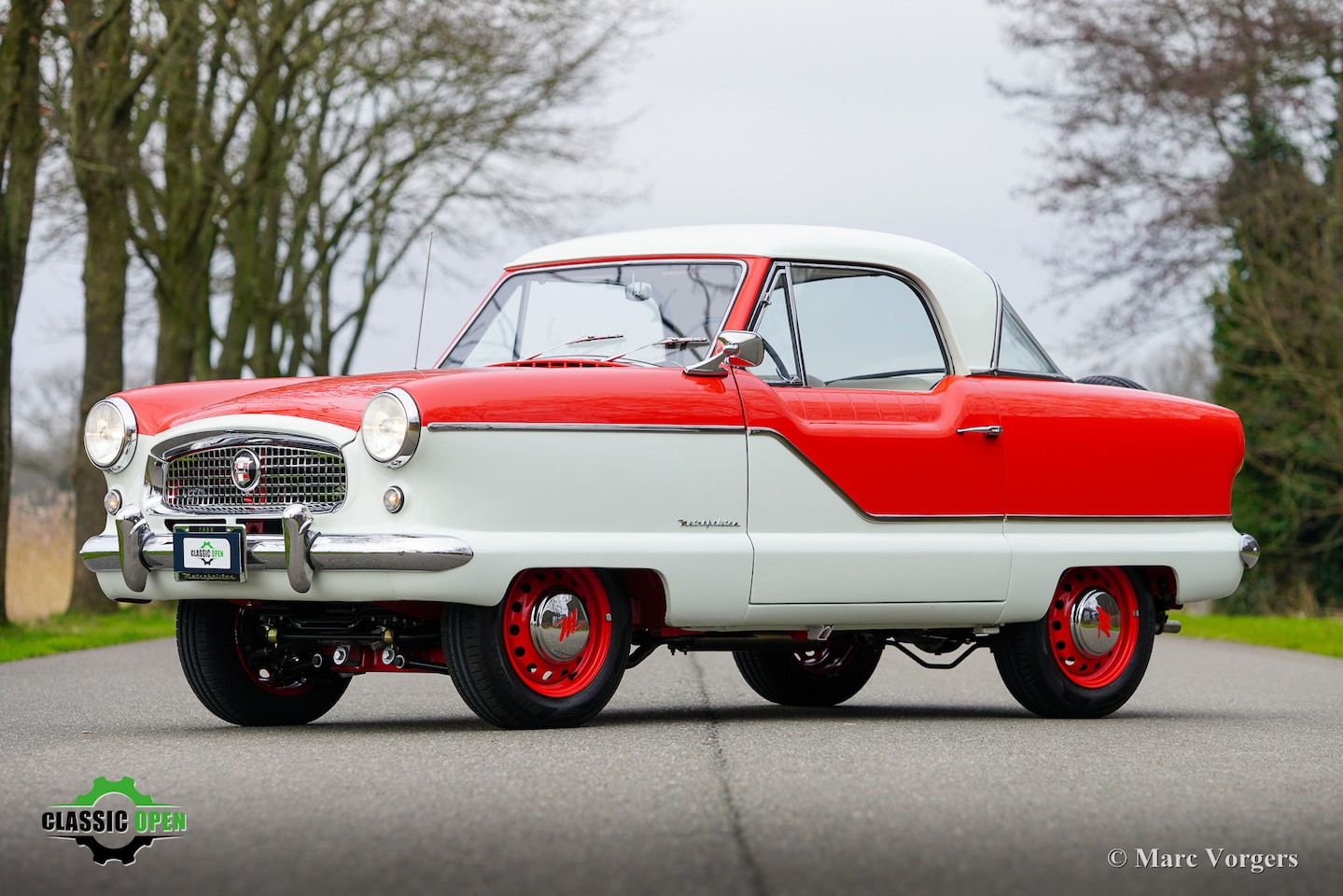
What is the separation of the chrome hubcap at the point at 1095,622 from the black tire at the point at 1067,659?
40mm

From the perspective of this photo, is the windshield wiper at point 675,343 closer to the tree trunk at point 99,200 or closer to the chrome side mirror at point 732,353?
the chrome side mirror at point 732,353

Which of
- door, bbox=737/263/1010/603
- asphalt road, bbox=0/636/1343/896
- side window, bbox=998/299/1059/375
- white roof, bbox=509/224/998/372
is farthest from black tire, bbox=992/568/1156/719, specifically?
white roof, bbox=509/224/998/372

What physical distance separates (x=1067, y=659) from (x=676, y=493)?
2.49m

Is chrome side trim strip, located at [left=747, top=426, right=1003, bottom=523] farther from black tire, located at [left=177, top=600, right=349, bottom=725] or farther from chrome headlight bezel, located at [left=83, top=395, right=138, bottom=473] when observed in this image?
chrome headlight bezel, located at [left=83, top=395, right=138, bottom=473]

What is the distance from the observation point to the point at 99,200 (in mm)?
19938

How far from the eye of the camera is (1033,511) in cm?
878

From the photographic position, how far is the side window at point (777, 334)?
27.2 ft

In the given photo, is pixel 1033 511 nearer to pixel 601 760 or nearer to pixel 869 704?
pixel 869 704

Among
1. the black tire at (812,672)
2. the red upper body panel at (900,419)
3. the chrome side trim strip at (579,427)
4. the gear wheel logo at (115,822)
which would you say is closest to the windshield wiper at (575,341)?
the red upper body panel at (900,419)

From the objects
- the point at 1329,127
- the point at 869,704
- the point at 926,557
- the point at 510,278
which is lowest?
the point at 869,704

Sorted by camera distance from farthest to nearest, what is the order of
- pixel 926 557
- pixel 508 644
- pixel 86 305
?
pixel 86 305, pixel 926 557, pixel 508 644

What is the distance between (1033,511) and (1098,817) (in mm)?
3400

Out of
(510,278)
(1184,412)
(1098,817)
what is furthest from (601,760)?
(1184,412)

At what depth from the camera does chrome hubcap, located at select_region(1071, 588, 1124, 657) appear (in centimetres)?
911
